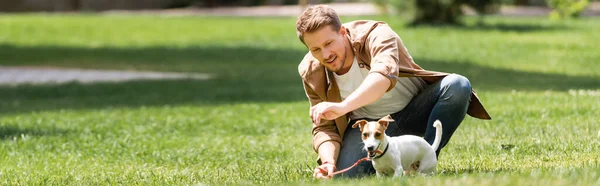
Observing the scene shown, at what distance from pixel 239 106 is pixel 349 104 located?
7.46m

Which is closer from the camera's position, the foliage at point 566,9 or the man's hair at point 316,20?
the man's hair at point 316,20

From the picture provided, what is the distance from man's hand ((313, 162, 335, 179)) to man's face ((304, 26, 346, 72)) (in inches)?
20.3

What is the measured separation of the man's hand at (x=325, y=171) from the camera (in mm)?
5387

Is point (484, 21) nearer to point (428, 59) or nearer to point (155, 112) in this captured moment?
point (428, 59)

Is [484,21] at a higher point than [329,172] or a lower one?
lower

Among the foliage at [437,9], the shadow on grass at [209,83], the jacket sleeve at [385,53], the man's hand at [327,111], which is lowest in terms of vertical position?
the foliage at [437,9]

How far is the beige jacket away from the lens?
5.22 m

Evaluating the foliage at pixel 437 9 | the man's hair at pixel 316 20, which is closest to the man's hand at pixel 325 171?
the man's hair at pixel 316 20

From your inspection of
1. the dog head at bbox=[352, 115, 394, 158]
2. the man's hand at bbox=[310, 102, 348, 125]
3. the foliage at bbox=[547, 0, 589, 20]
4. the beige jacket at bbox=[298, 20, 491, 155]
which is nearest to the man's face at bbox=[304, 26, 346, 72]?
the beige jacket at bbox=[298, 20, 491, 155]

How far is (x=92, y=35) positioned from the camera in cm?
2606

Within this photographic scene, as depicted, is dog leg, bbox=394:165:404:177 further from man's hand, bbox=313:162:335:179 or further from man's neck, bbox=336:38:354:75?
man's neck, bbox=336:38:354:75

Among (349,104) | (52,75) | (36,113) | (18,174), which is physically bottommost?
(52,75)

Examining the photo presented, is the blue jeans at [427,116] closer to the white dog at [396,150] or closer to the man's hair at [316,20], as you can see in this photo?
the white dog at [396,150]

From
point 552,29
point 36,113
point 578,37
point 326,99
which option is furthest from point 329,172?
point 552,29
